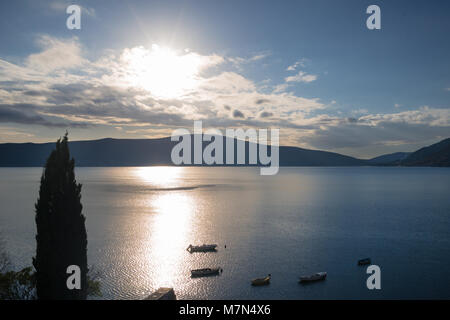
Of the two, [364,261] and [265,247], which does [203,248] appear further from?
[364,261]

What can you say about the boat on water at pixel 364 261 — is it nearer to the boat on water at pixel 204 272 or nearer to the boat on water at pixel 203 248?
the boat on water at pixel 204 272

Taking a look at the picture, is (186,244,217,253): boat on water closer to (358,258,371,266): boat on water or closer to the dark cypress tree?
(358,258,371,266): boat on water

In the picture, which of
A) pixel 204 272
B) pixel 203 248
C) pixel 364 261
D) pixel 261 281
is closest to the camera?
pixel 261 281

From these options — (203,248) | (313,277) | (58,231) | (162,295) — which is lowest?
(203,248)

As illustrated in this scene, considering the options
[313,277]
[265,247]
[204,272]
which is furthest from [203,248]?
[313,277]

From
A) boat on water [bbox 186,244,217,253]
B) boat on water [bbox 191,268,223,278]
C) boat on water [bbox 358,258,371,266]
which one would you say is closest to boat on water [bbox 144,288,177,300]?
boat on water [bbox 191,268,223,278]

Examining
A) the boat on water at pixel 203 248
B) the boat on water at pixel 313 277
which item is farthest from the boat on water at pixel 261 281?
the boat on water at pixel 203 248

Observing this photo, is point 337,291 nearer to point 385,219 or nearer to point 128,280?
point 128,280
